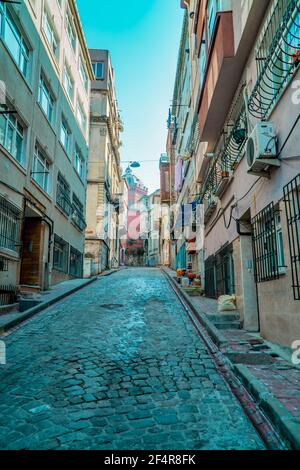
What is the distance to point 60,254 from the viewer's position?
18.7m

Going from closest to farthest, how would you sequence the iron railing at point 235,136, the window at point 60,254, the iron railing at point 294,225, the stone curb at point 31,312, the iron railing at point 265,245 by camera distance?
the iron railing at point 294,225 < the iron railing at point 265,245 < the stone curb at point 31,312 < the iron railing at point 235,136 < the window at point 60,254

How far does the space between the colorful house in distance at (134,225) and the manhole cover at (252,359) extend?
5559 centimetres

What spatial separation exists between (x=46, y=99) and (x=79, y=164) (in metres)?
7.90

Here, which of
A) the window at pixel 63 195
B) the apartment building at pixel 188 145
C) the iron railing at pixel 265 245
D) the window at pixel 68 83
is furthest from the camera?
the window at pixel 68 83

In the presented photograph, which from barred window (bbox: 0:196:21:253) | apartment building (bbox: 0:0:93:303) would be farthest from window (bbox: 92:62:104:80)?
barred window (bbox: 0:196:21:253)

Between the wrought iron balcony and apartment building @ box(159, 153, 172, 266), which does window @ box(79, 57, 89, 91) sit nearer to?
the wrought iron balcony

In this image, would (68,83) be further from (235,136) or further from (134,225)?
(134,225)

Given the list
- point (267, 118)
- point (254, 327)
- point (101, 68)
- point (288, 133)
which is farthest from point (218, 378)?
point (101, 68)

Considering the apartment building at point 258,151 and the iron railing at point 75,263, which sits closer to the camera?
the apartment building at point 258,151

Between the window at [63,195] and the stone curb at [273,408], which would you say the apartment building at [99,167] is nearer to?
the window at [63,195]

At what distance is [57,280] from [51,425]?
14593 millimetres

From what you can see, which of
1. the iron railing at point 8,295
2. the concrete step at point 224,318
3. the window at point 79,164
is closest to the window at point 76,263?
the window at point 79,164

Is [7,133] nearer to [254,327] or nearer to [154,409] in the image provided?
[254,327]

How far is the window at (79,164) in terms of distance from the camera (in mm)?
22763
